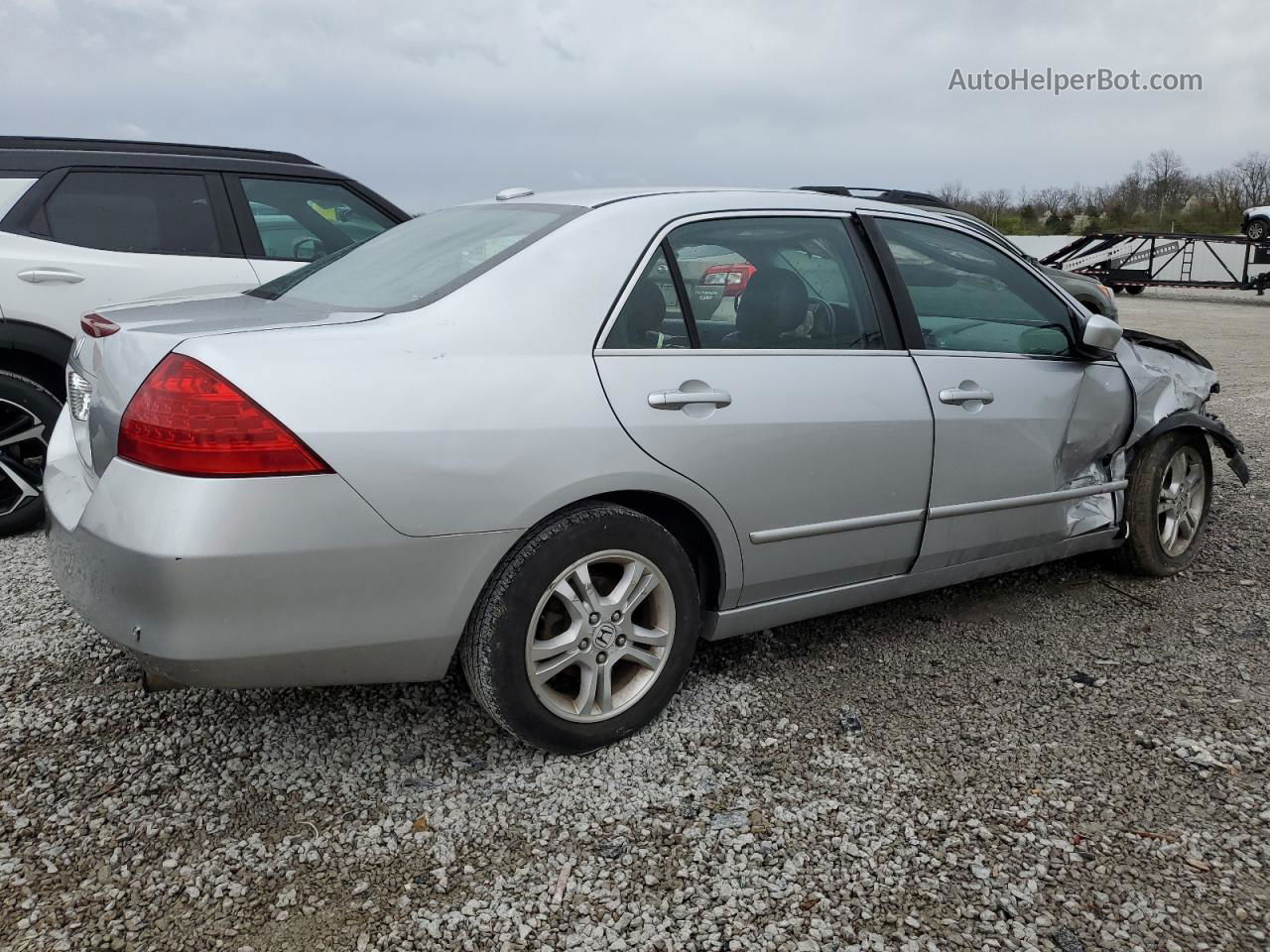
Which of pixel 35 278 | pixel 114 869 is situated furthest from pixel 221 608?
pixel 35 278

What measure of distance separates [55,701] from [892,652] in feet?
8.71

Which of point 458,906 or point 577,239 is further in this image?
point 577,239

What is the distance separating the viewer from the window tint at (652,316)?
267 centimetres

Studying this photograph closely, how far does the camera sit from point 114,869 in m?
2.24

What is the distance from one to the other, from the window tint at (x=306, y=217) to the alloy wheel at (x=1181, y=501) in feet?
13.1

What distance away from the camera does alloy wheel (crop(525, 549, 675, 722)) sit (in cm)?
258

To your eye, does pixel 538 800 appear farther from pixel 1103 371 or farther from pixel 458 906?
pixel 1103 371

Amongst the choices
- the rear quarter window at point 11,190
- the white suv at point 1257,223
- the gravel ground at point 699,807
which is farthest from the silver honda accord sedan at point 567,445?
the white suv at point 1257,223

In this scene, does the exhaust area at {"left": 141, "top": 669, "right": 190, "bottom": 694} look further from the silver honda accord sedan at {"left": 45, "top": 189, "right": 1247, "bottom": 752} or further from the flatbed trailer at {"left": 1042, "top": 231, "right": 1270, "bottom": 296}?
the flatbed trailer at {"left": 1042, "top": 231, "right": 1270, "bottom": 296}

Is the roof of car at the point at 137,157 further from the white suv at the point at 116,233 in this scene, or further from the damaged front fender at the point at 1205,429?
the damaged front fender at the point at 1205,429

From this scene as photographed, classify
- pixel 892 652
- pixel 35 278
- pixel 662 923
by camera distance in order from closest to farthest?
pixel 662 923, pixel 892 652, pixel 35 278

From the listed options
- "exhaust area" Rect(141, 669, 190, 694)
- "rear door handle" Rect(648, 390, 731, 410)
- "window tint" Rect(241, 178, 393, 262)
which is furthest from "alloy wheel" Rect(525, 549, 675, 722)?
"window tint" Rect(241, 178, 393, 262)

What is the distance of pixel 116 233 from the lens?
4.84 meters

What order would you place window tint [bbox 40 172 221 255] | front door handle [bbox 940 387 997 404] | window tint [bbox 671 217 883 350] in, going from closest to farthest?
window tint [bbox 671 217 883 350] → front door handle [bbox 940 387 997 404] → window tint [bbox 40 172 221 255]
